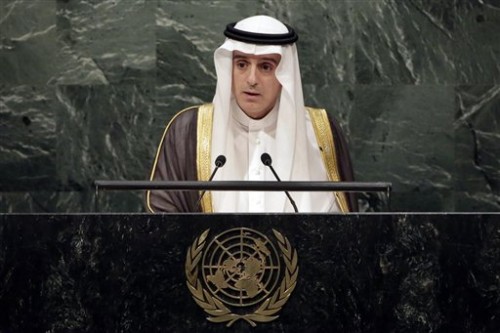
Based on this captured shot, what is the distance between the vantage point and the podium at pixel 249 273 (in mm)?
6191

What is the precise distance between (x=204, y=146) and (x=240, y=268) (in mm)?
2073

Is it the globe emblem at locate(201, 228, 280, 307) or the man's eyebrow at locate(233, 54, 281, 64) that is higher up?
the man's eyebrow at locate(233, 54, 281, 64)

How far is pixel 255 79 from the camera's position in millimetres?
8219

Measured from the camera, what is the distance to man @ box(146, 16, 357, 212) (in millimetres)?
8172

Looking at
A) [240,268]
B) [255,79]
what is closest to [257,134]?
[255,79]

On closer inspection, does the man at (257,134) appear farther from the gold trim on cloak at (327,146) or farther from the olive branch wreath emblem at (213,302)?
the olive branch wreath emblem at (213,302)

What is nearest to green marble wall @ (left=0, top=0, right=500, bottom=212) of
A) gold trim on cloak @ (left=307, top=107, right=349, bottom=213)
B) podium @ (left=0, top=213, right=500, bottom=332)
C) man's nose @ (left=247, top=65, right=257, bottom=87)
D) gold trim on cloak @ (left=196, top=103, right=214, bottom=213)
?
gold trim on cloak @ (left=307, top=107, right=349, bottom=213)

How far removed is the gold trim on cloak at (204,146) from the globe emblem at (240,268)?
177 cm

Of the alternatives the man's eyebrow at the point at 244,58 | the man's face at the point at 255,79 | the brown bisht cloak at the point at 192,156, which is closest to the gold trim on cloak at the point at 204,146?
the brown bisht cloak at the point at 192,156

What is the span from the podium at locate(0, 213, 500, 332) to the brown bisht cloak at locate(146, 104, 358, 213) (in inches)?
68.1

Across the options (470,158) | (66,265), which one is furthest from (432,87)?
(66,265)

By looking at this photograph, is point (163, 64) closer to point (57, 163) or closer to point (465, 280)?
point (57, 163)

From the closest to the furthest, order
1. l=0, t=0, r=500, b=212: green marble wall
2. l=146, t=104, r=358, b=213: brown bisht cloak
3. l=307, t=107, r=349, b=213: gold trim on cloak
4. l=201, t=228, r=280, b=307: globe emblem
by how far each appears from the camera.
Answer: l=201, t=228, r=280, b=307: globe emblem, l=146, t=104, r=358, b=213: brown bisht cloak, l=307, t=107, r=349, b=213: gold trim on cloak, l=0, t=0, r=500, b=212: green marble wall

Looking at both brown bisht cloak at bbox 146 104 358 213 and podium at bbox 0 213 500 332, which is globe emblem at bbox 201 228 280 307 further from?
brown bisht cloak at bbox 146 104 358 213
